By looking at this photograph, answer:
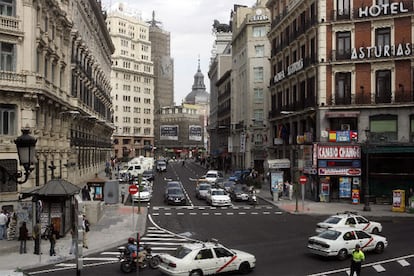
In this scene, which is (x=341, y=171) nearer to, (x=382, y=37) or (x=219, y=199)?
(x=219, y=199)

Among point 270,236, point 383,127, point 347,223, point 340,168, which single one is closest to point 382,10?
point 383,127

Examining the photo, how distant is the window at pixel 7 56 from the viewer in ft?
123

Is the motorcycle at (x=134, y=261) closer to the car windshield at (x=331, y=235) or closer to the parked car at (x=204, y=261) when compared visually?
the parked car at (x=204, y=261)

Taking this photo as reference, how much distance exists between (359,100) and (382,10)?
8.40 metres

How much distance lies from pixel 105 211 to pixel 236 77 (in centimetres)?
6500

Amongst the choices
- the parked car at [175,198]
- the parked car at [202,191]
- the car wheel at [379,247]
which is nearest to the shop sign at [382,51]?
the parked car at [202,191]

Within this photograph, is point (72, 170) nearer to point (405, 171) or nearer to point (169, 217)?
point (169, 217)

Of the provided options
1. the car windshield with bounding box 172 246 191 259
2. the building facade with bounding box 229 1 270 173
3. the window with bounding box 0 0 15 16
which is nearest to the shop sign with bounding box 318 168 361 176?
the window with bounding box 0 0 15 16

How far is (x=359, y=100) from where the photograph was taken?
164ft

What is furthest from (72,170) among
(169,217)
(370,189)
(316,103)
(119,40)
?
(119,40)

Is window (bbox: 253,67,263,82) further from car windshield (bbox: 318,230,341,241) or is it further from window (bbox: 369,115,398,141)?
car windshield (bbox: 318,230,341,241)

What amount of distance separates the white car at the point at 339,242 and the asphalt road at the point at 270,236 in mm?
476

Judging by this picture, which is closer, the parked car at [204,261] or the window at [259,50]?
the parked car at [204,261]

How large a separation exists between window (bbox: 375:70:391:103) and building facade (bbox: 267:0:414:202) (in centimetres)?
9
